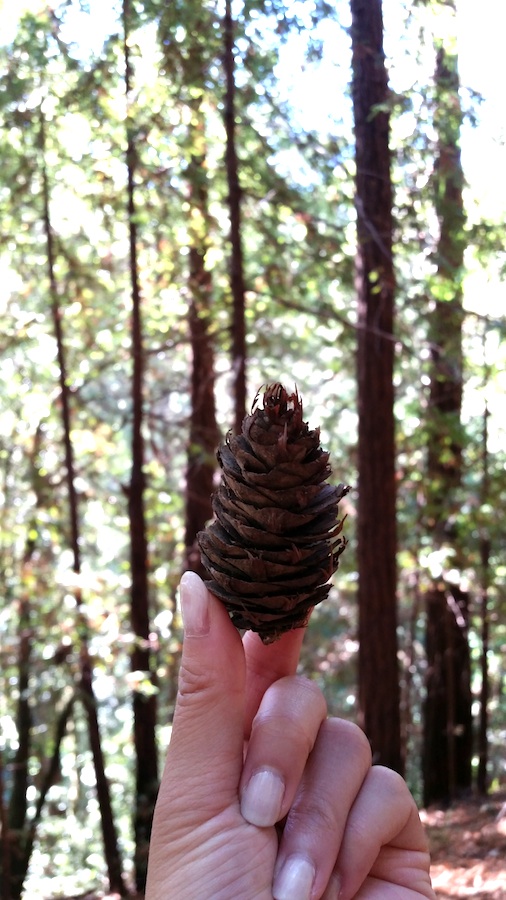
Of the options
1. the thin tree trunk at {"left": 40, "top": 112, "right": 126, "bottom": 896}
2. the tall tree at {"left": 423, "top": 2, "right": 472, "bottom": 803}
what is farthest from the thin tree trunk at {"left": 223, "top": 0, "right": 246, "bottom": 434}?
the thin tree trunk at {"left": 40, "top": 112, "right": 126, "bottom": 896}

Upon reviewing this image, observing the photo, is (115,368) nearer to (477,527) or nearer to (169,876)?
(477,527)

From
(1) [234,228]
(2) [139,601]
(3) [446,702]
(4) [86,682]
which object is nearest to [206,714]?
(1) [234,228]

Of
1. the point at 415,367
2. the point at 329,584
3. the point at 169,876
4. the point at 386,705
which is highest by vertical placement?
the point at 415,367

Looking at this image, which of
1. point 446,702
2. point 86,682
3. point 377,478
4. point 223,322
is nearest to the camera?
point 377,478

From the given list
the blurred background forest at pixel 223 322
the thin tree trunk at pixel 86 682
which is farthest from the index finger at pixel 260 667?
the thin tree trunk at pixel 86 682

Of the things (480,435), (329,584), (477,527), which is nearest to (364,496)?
(477,527)

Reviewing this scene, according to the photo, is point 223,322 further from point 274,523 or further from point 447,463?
point 274,523
